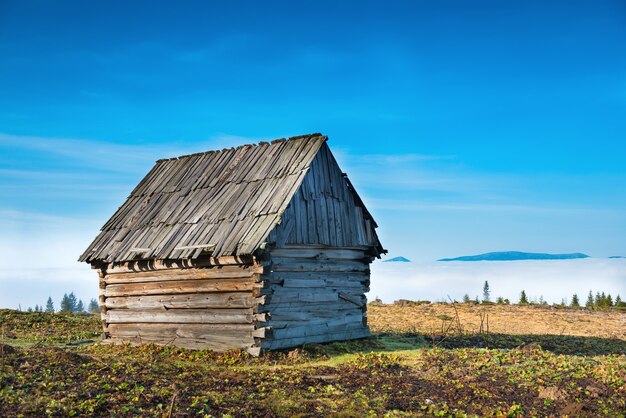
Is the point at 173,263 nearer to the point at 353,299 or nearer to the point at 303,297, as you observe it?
the point at 303,297

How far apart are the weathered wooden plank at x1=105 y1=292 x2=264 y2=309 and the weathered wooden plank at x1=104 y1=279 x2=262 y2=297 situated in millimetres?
152

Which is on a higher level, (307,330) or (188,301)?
(188,301)

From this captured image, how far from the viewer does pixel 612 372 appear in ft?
51.9

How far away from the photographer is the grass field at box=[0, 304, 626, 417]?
12.3m

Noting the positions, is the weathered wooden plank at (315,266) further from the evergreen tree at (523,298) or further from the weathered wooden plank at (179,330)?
the evergreen tree at (523,298)

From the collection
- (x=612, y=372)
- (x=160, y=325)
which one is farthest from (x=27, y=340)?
(x=612, y=372)

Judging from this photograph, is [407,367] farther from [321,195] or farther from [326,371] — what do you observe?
[321,195]

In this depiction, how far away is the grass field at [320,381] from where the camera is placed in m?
12.3

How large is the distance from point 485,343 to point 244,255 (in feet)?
34.2

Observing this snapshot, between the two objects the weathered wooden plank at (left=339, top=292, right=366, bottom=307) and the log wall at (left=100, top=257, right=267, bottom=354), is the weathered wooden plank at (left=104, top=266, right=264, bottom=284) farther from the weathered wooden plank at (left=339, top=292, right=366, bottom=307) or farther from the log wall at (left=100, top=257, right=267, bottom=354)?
the weathered wooden plank at (left=339, top=292, right=366, bottom=307)

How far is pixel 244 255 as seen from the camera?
18734 mm

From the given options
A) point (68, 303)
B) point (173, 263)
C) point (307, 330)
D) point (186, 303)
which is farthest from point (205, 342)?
point (68, 303)

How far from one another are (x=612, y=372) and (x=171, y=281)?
13156 millimetres

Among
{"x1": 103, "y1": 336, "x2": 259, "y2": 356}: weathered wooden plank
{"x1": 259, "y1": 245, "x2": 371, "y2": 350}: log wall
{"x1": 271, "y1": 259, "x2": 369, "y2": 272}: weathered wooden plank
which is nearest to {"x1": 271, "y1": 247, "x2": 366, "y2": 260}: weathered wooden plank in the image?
{"x1": 259, "y1": 245, "x2": 371, "y2": 350}: log wall
